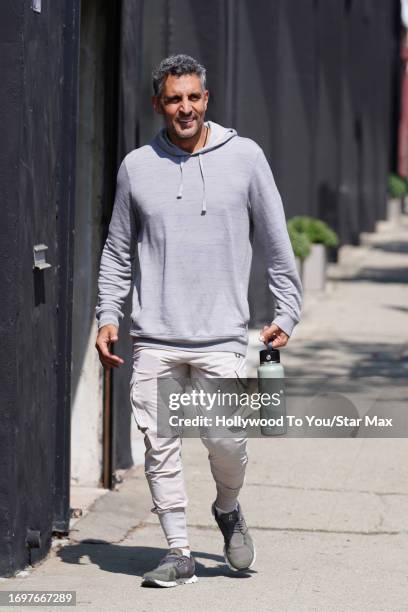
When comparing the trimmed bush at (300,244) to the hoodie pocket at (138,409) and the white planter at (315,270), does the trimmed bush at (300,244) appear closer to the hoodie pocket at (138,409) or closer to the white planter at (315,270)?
the white planter at (315,270)

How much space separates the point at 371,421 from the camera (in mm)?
10531

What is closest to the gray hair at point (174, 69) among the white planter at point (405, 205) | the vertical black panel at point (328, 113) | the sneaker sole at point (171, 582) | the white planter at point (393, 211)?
the sneaker sole at point (171, 582)

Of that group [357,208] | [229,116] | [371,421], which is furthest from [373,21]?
[371,421]

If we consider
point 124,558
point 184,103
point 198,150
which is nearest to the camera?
point 184,103

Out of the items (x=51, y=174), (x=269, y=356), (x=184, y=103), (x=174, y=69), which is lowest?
(x=269, y=356)

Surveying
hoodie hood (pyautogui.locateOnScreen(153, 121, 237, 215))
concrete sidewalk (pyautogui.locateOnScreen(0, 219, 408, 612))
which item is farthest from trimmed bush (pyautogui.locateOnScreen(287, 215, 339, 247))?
hoodie hood (pyautogui.locateOnScreen(153, 121, 237, 215))

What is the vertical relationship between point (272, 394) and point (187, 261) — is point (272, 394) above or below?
below

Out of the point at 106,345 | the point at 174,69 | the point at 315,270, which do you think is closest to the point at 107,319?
the point at 106,345

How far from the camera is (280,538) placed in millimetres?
7172

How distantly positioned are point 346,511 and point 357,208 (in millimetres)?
23989

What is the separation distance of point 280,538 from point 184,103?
95.2 inches

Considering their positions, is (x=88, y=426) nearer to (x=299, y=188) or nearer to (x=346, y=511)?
(x=346, y=511)

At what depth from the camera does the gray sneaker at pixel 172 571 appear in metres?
6.03

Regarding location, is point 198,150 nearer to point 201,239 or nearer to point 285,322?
point 201,239
